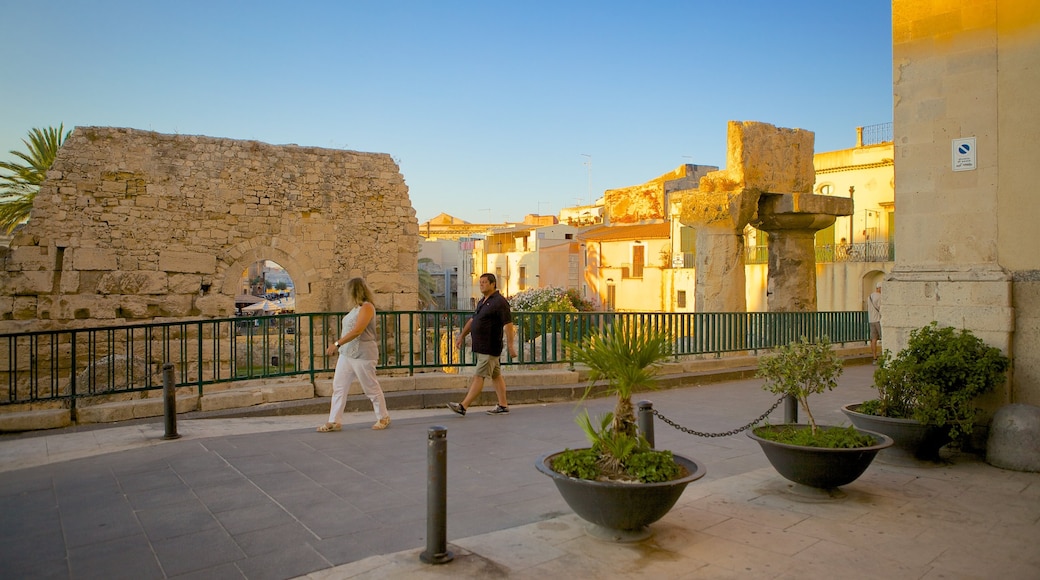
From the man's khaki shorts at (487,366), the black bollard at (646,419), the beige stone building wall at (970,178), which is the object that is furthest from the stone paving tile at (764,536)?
the man's khaki shorts at (487,366)

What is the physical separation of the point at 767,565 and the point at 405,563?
2.03 metres

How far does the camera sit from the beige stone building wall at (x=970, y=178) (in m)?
6.35

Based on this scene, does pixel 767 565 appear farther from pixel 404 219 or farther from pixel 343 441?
pixel 404 219

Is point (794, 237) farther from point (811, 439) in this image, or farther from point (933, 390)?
point (811, 439)

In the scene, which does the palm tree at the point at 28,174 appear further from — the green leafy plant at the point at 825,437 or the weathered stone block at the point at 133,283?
the green leafy plant at the point at 825,437

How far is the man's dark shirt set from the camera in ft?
28.0

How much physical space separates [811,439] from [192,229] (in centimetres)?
1388

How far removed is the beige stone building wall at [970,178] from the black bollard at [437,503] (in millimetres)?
5395

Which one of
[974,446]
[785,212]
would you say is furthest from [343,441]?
[785,212]

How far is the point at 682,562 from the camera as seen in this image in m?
3.94

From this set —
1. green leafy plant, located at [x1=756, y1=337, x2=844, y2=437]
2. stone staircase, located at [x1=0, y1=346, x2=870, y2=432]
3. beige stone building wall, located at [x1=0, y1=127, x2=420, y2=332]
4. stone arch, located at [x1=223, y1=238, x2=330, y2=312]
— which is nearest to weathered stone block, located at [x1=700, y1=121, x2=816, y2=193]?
stone staircase, located at [x1=0, y1=346, x2=870, y2=432]

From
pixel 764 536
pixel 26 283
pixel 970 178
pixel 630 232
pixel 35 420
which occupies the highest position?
pixel 630 232

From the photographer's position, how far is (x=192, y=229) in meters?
15.2

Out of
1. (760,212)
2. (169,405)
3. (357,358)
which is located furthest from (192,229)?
(760,212)
